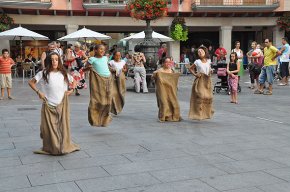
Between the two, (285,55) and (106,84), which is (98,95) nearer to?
(106,84)

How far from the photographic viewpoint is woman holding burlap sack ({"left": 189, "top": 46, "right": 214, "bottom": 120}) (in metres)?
8.38

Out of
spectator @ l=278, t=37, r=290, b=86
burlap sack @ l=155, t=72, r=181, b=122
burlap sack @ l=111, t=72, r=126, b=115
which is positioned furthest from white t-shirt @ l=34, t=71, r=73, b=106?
spectator @ l=278, t=37, r=290, b=86

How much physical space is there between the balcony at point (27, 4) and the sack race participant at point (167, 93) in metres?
17.1

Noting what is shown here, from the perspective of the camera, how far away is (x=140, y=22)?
26828mm

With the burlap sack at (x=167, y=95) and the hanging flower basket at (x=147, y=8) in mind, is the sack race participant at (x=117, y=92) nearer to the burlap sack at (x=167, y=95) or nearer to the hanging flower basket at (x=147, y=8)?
the burlap sack at (x=167, y=95)

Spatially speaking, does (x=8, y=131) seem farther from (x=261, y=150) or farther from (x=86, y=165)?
(x=261, y=150)

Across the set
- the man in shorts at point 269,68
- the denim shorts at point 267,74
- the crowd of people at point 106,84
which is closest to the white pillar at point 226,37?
the crowd of people at point 106,84

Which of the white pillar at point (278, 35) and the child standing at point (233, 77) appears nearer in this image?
the child standing at point (233, 77)

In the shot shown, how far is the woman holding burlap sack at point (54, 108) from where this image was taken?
575 centimetres

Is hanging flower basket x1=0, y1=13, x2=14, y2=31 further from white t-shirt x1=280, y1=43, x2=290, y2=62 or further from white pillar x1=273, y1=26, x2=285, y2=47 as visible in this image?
white pillar x1=273, y1=26, x2=285, y2=47

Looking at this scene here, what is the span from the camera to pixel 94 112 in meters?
7.41

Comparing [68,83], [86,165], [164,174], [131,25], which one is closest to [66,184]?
[86,165]

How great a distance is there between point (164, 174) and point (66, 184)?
116cm

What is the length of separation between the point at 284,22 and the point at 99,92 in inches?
898
